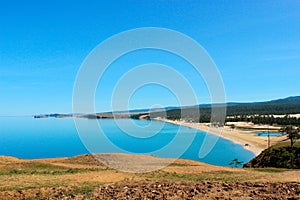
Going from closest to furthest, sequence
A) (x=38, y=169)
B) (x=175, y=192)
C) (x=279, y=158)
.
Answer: (x=175, y=192)
(x=38, y=169)
(x=279, y=158)

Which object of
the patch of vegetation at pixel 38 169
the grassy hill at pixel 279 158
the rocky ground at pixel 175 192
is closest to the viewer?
the rocky ground at pixel 175 192

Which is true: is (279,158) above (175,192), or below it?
below

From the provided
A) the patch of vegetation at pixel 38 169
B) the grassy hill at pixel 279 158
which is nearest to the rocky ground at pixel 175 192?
the patch of vegetation at pixel 38 169

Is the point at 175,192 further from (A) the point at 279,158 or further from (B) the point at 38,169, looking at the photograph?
(A) the point at 279,158

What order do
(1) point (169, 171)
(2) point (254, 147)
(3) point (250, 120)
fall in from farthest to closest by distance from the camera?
(3) point (250, 120)
(2) point (254, 147)
(1) point (169, 171)

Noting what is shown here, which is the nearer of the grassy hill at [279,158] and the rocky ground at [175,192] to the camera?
the rocky ground at [175,192]

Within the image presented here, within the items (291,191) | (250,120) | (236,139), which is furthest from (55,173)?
(250,120)

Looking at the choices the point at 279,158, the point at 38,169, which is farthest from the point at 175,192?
the point at 279,158

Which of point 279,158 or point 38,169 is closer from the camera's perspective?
point 38,169

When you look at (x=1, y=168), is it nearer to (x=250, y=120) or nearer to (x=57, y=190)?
(x=57, y=190)

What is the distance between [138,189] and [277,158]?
41.4 meters

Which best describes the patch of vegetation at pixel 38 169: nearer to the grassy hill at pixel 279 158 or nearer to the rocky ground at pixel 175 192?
the rocky ground at pixel 175 192

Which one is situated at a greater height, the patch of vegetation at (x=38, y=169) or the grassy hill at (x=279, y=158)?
the patch of vegetation at (x=38, y=169)

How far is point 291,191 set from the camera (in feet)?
45.7
